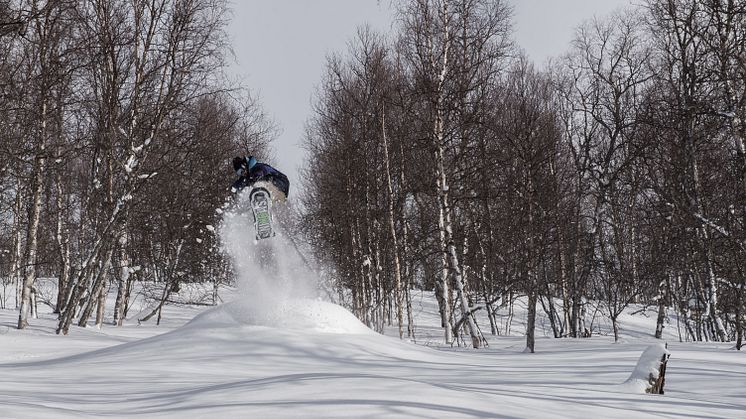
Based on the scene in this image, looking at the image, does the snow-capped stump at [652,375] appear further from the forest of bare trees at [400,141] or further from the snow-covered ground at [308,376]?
the forest of bare trees at [400,141]

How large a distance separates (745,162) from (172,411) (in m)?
11.6

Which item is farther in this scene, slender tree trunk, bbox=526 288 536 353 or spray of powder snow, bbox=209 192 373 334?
slender tree trunk, bbox=526 288 536 353

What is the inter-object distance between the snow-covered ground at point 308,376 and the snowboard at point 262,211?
3.11 feet

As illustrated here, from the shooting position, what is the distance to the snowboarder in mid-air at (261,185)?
9406 mm

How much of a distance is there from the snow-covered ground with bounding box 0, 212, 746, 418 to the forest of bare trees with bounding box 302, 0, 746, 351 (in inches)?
156

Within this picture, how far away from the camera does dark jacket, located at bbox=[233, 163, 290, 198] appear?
9398mm

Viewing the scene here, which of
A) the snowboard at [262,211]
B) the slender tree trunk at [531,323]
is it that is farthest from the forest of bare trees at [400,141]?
the snowboard at [262,211]

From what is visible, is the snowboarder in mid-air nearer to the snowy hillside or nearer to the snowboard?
the snowboard

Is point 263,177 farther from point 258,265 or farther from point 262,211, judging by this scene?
point 258,265

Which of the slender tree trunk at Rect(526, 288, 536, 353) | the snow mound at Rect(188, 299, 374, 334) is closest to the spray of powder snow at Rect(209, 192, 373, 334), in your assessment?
the snow mound at Rect(188, 299, 374, 334)

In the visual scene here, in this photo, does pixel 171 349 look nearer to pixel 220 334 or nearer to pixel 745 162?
pixel 220 334

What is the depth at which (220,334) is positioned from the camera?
343 inches

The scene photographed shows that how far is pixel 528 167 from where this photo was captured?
535 inches

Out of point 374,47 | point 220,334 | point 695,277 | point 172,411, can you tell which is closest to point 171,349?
point 220,334
